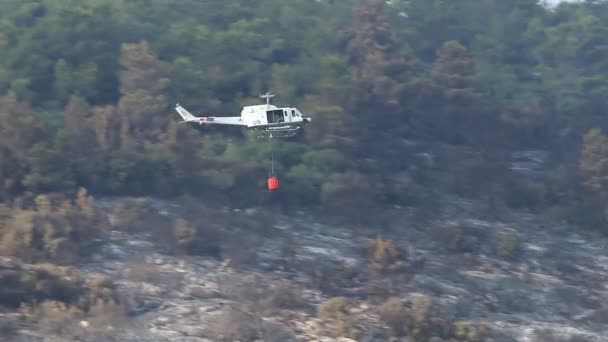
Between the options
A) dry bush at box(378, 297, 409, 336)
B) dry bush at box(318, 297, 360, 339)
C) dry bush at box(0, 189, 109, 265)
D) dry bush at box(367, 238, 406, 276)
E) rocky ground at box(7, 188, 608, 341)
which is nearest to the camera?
dry bush at box(318, 297, 360, 339)

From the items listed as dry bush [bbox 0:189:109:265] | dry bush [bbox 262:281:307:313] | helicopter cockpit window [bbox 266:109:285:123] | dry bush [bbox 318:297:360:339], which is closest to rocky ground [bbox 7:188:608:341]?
dry bush [bbox 262:281:307:313]

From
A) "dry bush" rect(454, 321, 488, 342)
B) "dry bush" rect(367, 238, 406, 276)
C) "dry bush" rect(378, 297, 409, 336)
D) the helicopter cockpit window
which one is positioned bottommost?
"dry bush" rect(454, 321, 488, 342)

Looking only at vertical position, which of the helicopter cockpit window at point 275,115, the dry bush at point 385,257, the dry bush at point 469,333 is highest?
the helicopter cockpit window at point 275,115

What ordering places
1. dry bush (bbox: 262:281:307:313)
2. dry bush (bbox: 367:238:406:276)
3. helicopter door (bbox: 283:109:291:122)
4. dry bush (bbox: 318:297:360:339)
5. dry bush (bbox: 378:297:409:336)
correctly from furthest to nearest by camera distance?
dry bush (bbox: 367:238:406:276) → dry bush (bbox: 262:281:307:313) → dry bush (bbox: 378:297:409:336) → helicopter door (bbox: 283:109:291:122) → dry bush (bbox: 318:297:360:339)

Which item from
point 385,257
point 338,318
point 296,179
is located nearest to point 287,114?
point 338,318

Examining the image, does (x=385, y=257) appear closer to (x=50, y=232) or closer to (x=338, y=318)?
(x=338, y=318)

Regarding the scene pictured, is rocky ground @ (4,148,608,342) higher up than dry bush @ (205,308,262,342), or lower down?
higher up

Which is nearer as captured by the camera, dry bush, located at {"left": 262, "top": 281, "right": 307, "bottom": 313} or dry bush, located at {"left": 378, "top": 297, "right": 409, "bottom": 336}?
dry bush, located at {"left": 378, "top": 297, "right": 409, "bottom": 336}

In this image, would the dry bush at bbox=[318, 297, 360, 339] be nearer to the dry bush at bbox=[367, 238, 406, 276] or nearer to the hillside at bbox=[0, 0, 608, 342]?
the hillside at bbox=[0, 0, 608, 342]

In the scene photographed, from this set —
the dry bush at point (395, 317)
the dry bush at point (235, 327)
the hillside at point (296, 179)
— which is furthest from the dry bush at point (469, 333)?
the dry bush at point (235, 327)

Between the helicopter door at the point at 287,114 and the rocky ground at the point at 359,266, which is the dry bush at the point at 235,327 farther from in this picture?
the helicopter door at the point at 287,114

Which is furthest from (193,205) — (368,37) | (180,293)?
(368,37)
